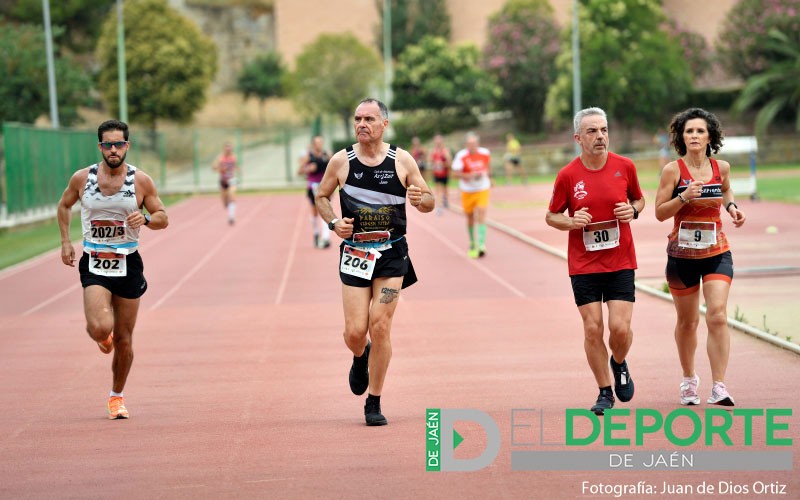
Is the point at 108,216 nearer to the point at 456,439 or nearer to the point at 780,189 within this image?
the point at 456,439

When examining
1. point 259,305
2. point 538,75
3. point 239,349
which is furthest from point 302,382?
point 538,75

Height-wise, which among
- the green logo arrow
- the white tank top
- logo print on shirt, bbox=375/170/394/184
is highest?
logo print on shirt, bbox=375/170/394/184

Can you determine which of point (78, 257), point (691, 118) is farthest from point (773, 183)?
point (691, 118)

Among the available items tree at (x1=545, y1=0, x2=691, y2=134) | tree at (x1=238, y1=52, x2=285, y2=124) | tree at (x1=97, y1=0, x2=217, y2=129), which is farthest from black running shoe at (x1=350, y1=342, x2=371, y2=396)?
tree at (x1=238, y1=52, x2=285, y2=124)

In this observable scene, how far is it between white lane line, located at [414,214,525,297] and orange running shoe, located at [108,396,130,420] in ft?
25.8

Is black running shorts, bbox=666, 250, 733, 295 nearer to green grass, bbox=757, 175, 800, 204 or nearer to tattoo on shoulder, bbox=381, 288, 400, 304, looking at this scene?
tattoo on shoulder, bbox=381, 288, 400, 304

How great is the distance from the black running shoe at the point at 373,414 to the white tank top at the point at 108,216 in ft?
6.58

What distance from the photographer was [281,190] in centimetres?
5719

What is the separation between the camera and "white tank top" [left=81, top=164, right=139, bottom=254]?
8609 mm

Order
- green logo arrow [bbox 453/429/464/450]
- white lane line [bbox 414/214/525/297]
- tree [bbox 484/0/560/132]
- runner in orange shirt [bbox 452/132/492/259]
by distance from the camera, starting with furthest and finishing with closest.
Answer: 1. tree [bbox 484/0/560/132]
2. runner in orange shirt [bbox 452/132/492/259]
3. white lane line [bbox 414/214/525/297]
4. green logo arrow [bbox 453/429/464/450]

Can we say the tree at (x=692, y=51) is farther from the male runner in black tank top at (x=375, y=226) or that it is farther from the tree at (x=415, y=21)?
the male runner in black tank top at (x=375, y=226)

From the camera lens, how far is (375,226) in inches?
324

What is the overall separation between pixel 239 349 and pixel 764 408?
5404 millimetres

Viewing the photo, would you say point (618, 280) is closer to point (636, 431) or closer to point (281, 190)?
point (636, 431)
